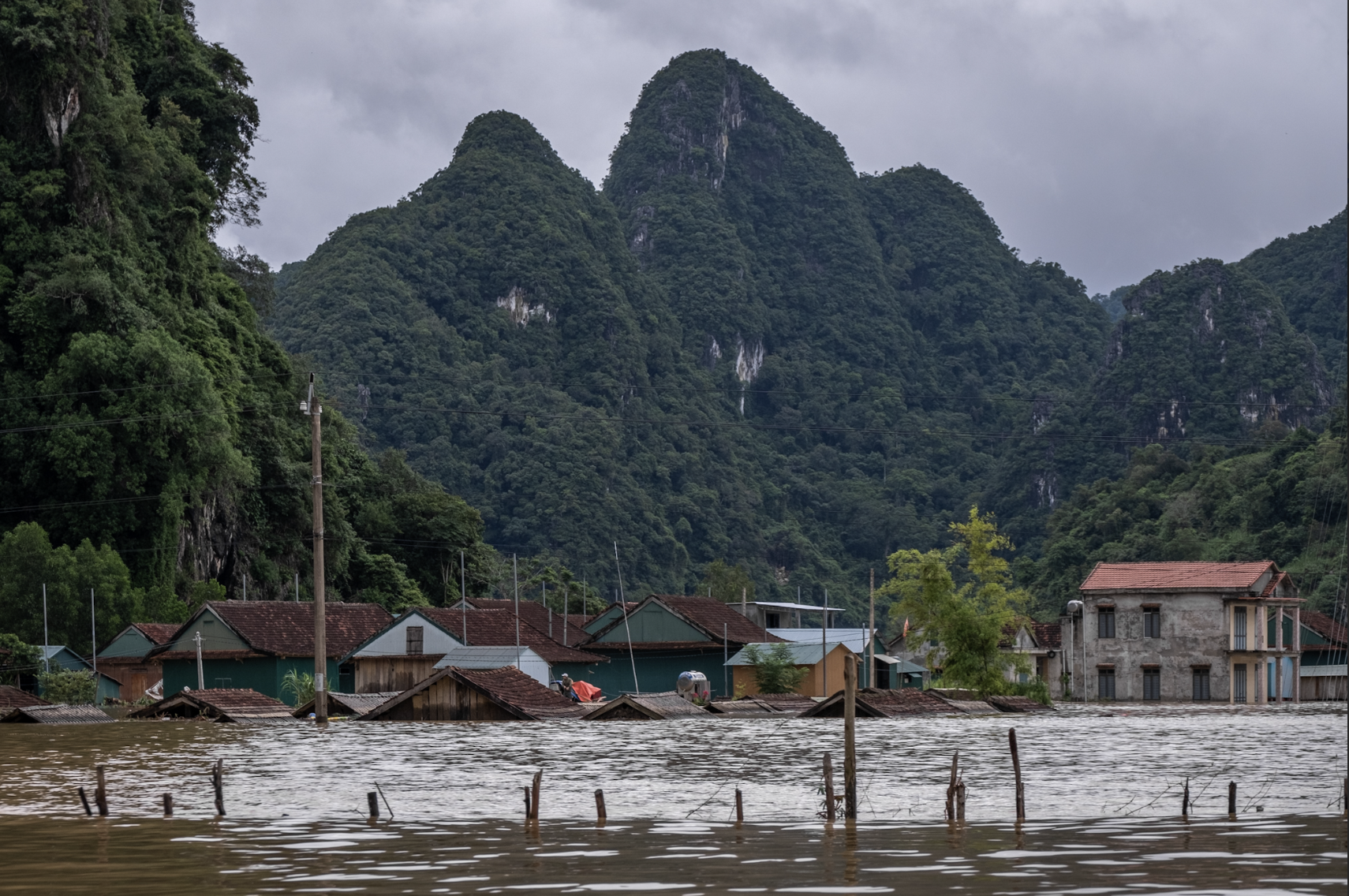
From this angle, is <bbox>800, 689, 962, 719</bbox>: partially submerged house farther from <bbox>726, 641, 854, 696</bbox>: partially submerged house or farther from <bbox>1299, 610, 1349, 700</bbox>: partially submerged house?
<bbox>1299, 610, 1349, 700</bbox>: partially submerged house

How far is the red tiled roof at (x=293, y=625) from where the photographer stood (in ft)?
195

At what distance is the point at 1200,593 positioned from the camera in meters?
67.8

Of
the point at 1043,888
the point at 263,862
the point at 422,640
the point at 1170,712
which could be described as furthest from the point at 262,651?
the point at 1043,888

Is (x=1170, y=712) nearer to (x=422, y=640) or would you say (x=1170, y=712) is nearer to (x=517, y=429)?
(x=422, y=640)

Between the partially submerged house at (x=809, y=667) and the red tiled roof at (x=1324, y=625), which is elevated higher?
the red tiled roof at (x=1324, y=625)

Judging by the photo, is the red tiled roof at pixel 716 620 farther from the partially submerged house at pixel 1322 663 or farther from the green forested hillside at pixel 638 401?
the green forested hillside at pixel 638 401

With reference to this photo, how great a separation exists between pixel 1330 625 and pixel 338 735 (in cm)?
5501

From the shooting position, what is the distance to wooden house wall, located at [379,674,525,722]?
157 feet

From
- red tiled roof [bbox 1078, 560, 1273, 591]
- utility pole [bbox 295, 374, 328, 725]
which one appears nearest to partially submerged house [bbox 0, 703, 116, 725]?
utility pole [bbox 295, 374, 328, 725]

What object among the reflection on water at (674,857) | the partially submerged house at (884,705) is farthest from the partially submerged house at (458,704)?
the reflection on water at (674,857)

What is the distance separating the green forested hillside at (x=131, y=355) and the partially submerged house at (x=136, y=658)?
153cm

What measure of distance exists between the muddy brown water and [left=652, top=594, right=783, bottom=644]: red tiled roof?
28821 mm

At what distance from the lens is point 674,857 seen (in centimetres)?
1717

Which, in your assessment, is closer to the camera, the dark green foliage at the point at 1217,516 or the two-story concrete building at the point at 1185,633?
the two-story concrete building at the point at 1185,633
